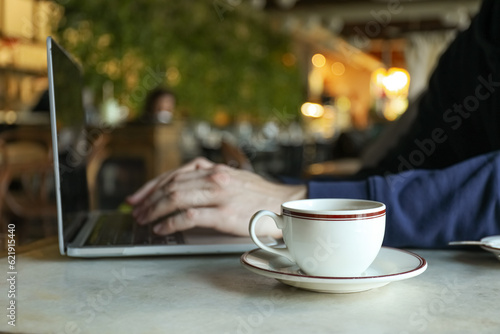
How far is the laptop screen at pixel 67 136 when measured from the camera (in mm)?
637

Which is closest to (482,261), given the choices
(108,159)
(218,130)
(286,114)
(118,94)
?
(108,159)

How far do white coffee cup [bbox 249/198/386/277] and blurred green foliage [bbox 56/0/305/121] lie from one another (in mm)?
5128

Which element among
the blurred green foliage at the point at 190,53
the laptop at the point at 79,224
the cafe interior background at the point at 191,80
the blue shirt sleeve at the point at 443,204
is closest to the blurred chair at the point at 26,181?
the cafe interior background at the point at 191,80

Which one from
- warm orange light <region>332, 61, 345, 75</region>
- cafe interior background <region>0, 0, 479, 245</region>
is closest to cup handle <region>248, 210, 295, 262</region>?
cafe interior background <region>0, 0, 479, 245</region>

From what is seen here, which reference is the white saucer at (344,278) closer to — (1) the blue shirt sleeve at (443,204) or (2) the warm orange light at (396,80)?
(1) the blue shirt sleeve at (443,204)

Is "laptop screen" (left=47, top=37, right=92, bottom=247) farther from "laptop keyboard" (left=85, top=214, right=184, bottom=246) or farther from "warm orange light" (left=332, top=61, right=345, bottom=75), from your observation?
"warm orange light" (left=332, top=61, right=345, bottom=75)

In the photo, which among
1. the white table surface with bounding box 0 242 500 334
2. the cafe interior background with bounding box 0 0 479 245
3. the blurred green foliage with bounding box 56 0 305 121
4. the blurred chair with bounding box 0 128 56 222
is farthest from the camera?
the blurred green foliage with bounding box 56 0 305 121

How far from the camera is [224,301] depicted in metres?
0.50

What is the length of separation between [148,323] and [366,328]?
0.52 ft

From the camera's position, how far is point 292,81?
9219mm

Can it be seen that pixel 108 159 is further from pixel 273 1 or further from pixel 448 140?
pixel 273 1

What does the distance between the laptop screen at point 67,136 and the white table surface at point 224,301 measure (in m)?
0.10

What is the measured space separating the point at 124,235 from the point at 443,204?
1.27 ft

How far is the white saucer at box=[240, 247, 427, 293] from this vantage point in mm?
482
